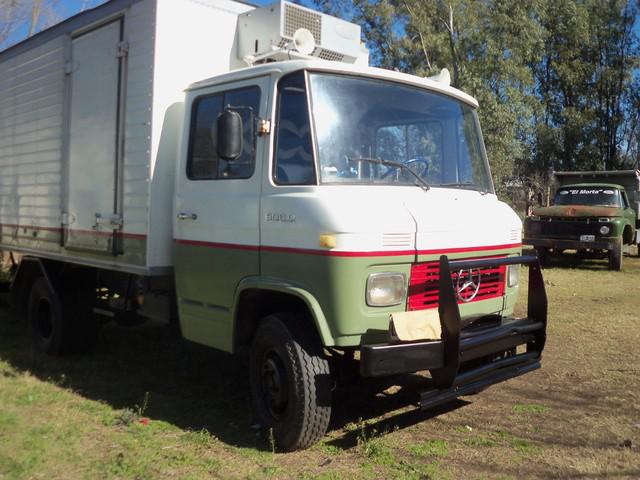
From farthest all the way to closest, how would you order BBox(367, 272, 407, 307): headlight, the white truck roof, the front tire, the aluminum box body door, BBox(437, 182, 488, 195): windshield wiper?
the front tire → the aluminum box body door → BBox(437, 182, 488, 195): windshield wiper → the white truck roof → BBox(367, 272, 407, 307): headlight

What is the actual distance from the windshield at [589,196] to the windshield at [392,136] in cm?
1146

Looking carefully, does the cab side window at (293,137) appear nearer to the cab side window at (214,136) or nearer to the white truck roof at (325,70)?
the white truck roof at (325,70)

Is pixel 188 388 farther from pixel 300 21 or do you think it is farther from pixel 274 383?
pixel 300 21

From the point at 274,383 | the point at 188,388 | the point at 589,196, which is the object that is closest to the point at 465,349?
the point at 274,383

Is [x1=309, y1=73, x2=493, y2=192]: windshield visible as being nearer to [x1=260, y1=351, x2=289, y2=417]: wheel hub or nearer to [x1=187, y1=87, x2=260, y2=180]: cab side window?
[x1=187, y1=87, x2=260, y2=180]: cab side window

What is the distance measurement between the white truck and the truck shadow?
469mm

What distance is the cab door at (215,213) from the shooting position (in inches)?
171

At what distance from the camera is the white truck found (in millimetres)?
3883

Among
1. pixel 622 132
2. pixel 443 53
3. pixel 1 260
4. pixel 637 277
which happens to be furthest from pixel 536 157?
pixel 1 260

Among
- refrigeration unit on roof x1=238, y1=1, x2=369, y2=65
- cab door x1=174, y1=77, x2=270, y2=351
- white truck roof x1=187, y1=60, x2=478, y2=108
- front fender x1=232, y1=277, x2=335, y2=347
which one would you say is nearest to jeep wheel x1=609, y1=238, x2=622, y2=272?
white truck roof x1=187, y1=60, x2=478, y2=108

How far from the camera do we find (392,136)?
14.5 ft

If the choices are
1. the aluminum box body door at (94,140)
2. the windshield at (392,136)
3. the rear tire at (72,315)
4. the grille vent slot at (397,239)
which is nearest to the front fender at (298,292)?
the grille vent slot at (397,239)

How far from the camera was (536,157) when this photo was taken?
3111 centimetres

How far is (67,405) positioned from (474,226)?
3463mm
